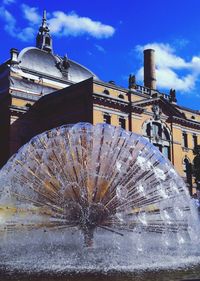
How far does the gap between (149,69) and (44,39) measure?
22118mm

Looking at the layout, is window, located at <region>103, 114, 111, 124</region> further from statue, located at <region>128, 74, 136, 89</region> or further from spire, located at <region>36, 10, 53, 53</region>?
spire, located at <region>36, 10, 53, 53</region>

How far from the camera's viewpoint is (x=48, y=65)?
5681cm

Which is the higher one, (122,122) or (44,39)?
(44,39)

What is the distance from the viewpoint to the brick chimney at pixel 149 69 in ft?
168

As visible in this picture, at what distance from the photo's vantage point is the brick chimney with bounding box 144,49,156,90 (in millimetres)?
51156

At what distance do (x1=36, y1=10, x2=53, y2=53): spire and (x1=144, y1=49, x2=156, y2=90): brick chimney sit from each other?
19.1 meters

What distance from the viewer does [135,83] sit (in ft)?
151

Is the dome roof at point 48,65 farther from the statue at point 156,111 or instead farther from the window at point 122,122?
the window at point 122,122

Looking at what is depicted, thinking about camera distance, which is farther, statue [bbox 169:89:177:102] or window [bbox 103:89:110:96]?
statue [bbox 169:89:177:102]

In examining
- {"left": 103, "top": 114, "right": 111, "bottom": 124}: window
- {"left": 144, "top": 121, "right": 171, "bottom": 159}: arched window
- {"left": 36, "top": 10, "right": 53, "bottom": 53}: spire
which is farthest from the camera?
{"left": 36, "top": 10, "right": 53, "bottom": 53}: spire

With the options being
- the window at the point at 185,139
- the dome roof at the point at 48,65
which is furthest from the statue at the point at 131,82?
the dome roof at the point at 48,65

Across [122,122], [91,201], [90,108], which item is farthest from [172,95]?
[91,201]

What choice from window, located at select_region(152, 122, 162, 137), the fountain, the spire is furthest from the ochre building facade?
the fountain

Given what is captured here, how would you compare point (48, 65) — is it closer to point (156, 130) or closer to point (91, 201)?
point (156, 130)
